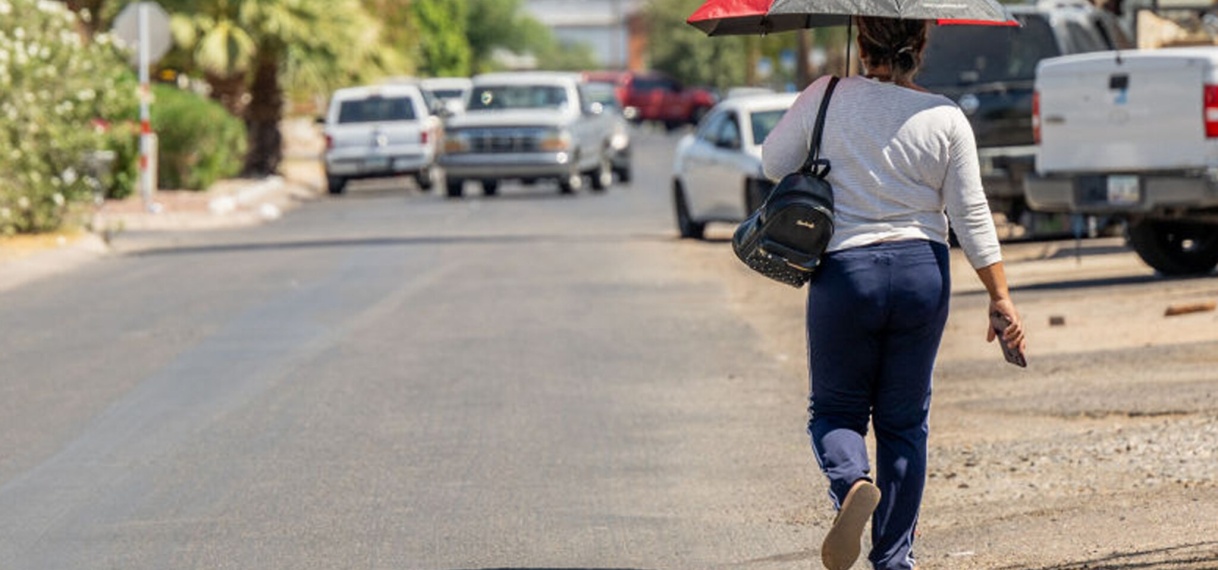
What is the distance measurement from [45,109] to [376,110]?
16.5 metres

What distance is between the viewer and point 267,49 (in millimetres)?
41031

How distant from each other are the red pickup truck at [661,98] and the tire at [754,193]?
2113 inches

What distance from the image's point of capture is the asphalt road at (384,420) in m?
8.01

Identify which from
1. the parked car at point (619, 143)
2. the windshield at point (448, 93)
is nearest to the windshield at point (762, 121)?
the parked car at point (619, 143)

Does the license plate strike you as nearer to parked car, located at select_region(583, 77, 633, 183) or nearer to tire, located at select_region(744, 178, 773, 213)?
tire, located at select_region(744, 178, 773, 213)

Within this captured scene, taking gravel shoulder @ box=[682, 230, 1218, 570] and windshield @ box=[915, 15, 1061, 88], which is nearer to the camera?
gravel shoulder @ box=[682, 230, 1218, 570]

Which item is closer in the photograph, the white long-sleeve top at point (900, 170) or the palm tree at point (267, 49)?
the white long-sleeve top at point (900, 170)

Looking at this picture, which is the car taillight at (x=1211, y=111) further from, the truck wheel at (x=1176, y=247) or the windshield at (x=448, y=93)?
the windshield at (x=448, y=93)

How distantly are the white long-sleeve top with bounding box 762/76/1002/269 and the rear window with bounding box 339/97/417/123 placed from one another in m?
33.9

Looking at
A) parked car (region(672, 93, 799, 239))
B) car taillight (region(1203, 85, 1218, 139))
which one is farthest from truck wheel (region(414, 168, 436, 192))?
car taillight (region(1203, 85, 1218, 139))

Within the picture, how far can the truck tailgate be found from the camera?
15.7 m

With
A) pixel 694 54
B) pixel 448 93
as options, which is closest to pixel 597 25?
pixel 694 54

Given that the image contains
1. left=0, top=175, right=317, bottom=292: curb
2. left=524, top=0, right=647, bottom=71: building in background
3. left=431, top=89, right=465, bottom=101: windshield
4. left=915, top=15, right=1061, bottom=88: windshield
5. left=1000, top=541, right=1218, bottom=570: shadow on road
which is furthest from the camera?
left=524, top=0, right=647, bottom=71: building in background

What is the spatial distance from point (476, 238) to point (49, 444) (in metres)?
15.3
